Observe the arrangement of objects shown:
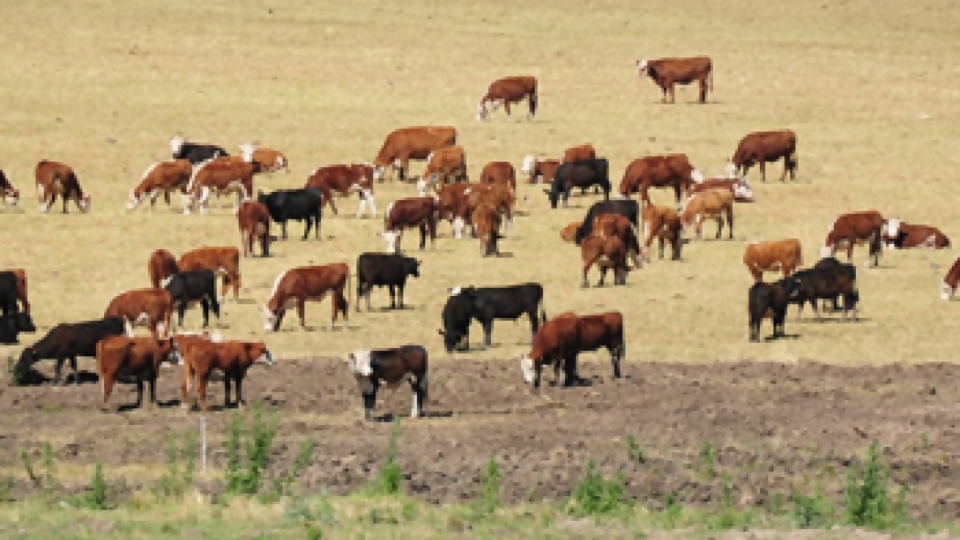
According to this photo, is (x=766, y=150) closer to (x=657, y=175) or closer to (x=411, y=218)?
(x=657, y=175)

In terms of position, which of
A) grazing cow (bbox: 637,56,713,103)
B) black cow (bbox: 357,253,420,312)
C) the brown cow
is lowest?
black cow (bbox: 357,253,420,312)

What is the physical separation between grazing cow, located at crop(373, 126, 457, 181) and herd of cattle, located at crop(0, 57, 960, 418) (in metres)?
0.04

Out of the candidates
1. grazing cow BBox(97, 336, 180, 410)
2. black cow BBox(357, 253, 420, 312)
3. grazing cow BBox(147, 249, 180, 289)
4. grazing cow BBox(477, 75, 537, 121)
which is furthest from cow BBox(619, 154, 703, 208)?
grazing cow BBox(97, 336, 180, 410)

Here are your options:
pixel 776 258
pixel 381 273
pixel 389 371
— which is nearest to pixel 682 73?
pixel 776 258

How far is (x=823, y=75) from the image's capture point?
57.1 meters

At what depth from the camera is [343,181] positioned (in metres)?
40.5

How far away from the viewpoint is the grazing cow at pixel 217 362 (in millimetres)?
25500

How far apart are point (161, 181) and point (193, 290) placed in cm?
946

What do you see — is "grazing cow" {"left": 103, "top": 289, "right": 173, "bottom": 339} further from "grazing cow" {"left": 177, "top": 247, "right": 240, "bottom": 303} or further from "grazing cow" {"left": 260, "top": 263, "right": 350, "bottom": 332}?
"grazing cow" {"left": 177, "top": 247, "right": 240, "bottom": 303}

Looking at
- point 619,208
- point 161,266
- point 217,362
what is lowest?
point 217,362

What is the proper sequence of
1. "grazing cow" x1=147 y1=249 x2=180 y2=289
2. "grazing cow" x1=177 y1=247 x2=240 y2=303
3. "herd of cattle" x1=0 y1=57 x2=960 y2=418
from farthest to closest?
"grazing cow" x1=177 y1=247 x2=240 y2=303, "grazing cow" x1=147 y1=249 x2=180 y2=289, "herd of cattle" x1=0 y1=57 x2=960 y2=418

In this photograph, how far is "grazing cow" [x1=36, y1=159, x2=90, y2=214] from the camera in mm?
39875

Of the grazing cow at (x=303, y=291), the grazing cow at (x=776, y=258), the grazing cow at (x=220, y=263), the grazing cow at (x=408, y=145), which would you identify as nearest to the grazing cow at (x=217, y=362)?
the grazing cow at (x=303, y=291)

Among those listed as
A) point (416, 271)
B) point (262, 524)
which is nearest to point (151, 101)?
point (416, 271)
